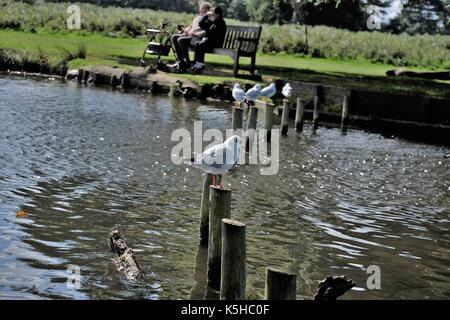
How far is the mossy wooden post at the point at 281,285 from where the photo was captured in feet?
24.3

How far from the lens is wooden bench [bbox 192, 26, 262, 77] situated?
2806 cm

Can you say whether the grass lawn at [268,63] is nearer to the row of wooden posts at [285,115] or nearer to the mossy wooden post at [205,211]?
the row of wooden posts at [285,115]

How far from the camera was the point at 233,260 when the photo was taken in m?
8.28

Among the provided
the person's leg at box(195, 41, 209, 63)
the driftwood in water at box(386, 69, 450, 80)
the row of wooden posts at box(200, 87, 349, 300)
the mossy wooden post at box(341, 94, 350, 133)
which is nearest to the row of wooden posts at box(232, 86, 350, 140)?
the mossy wooden post at box(341, 94, 350, 133)

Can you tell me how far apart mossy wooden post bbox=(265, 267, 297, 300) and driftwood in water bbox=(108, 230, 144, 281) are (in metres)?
2.64

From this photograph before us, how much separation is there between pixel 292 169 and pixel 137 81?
13.1 meters

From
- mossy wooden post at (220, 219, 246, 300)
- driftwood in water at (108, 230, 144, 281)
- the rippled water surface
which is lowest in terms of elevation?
the rippled water surface

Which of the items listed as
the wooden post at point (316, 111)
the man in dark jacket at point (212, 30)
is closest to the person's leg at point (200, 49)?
the man in dark jacket at point (212, 30)

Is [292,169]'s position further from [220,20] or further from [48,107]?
[220,20]

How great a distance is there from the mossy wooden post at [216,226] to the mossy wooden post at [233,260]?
103 centimetres

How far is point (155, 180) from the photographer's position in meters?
15.2

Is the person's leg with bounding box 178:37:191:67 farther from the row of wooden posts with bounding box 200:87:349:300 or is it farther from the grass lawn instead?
→ the row of wooden posts with bounding box 200:87:349:300

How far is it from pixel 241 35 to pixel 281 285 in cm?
2310

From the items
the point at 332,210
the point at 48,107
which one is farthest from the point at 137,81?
the point at 332,210
